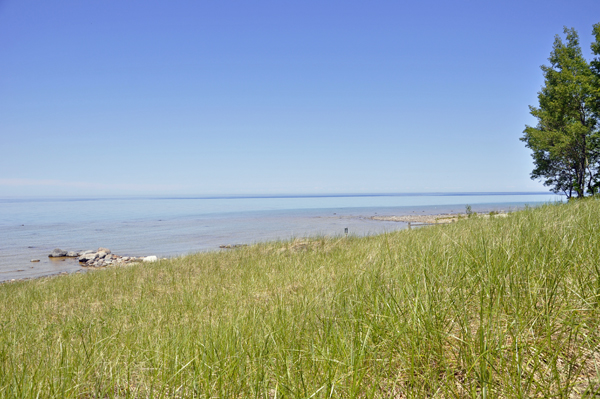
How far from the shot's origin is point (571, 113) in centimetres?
2953

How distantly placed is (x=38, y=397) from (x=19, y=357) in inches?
80.6

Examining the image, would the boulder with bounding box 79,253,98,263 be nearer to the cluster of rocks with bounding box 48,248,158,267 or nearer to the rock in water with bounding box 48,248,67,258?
the cluster of rocks with bounding box 48,248,158,267

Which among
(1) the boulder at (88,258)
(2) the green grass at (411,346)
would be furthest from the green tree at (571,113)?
(1) the boulder at (88,258)

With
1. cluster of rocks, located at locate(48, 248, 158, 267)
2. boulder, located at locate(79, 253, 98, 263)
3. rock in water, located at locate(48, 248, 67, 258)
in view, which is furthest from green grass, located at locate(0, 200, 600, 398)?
rock in water, located at locate(48, 248, 67, 258)

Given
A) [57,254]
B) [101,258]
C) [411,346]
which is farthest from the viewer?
[57,254]

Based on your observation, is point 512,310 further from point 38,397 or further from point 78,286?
point 78,286

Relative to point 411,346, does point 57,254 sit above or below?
below

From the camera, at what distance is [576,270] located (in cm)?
308

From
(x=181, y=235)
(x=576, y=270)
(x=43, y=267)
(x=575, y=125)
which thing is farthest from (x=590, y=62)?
(x=43, y=267)

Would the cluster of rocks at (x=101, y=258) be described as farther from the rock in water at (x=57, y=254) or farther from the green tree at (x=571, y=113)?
the green tree at (x=571, y=113)

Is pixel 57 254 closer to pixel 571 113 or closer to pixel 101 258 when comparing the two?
pixel 101 258

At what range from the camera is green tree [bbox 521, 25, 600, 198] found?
1075 inches

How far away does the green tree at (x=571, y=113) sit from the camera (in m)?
27.3

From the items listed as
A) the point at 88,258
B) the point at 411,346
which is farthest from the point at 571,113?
the point at 88,258
